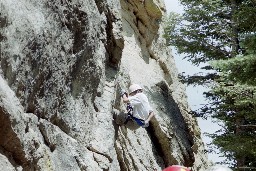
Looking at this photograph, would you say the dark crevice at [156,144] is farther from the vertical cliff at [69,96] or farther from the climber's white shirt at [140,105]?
the climber's white shirt at [140,105]

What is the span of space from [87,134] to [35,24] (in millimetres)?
3363

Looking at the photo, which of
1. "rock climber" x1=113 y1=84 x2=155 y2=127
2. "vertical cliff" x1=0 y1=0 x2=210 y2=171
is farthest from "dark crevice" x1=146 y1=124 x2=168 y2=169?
"rock climber" x1=113 y1=84 x2=155 y2=127

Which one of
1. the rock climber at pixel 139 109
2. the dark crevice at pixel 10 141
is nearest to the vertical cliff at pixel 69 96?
the dark crevice at pixel 10 141

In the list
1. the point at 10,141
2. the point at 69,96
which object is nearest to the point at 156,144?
the point at 69,96

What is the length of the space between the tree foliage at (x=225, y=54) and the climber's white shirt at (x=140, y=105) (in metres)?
4.20

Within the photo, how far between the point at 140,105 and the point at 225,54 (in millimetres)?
7991

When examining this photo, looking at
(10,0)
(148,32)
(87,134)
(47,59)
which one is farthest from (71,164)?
(148,32)

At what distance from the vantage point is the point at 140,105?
1199 cm

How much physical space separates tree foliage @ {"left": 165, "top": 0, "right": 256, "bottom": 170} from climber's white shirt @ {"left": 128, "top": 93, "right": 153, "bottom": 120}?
13.8ft

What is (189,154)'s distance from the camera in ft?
57.8

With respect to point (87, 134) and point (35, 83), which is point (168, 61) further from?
point (35, 83)

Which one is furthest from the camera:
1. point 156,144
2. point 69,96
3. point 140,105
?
point 156,144

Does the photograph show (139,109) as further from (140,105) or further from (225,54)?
Answer: (225,54)

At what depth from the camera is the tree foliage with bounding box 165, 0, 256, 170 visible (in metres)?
15.3
